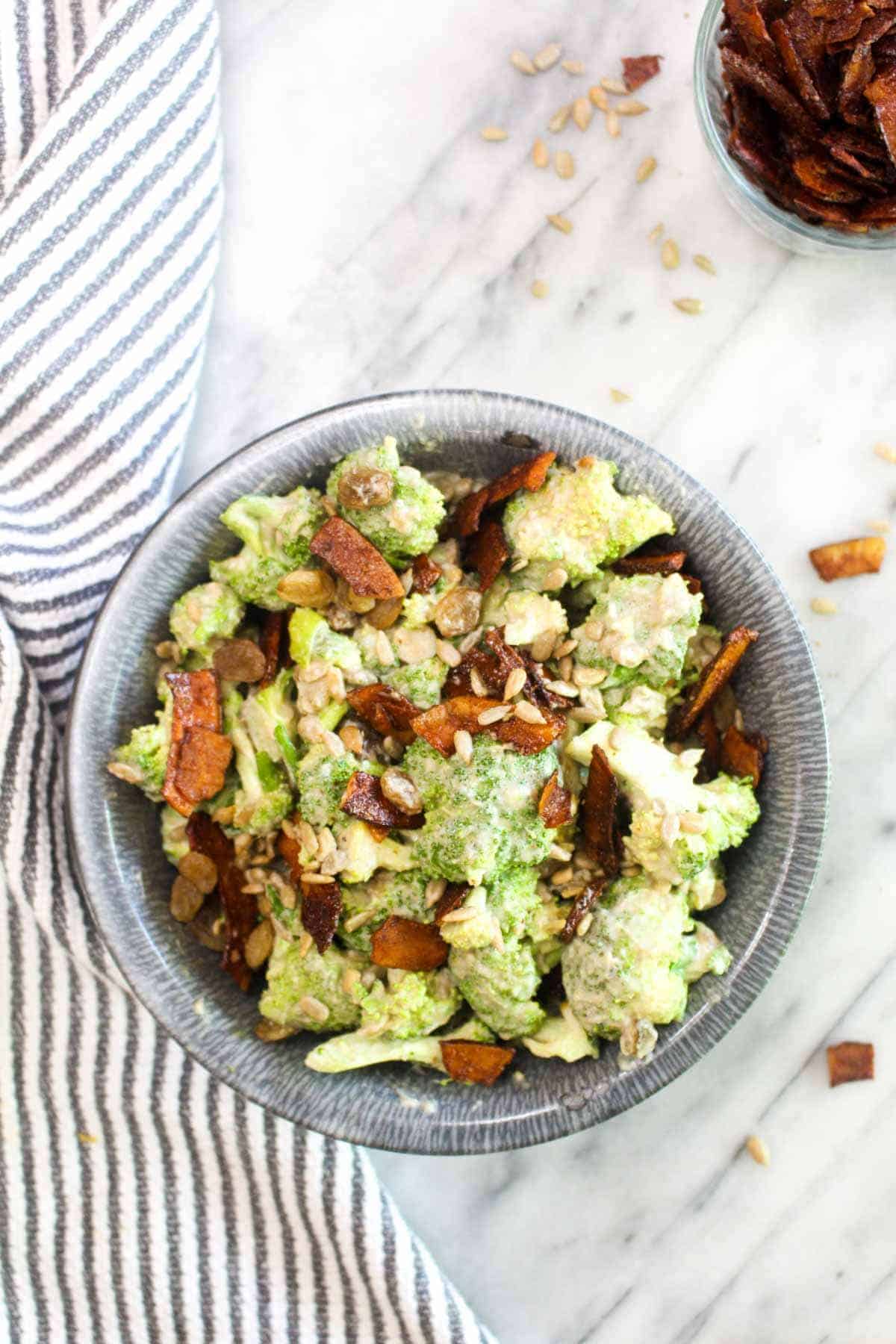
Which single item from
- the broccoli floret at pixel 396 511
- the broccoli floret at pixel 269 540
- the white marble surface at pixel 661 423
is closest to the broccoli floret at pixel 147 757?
the broccoli floret at pixel 269 540

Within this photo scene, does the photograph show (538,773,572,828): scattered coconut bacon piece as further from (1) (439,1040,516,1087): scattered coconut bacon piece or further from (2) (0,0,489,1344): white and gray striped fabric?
(2) (0,0,489,1344): white and gray striped fabric

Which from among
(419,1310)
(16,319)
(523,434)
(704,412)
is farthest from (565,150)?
(419,1310)

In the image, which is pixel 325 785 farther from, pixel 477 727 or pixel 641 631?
pixel 641 631

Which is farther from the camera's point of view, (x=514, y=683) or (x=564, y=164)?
(x=564, y=164)

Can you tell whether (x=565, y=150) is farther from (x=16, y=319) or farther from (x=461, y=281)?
(x=16, y=319)

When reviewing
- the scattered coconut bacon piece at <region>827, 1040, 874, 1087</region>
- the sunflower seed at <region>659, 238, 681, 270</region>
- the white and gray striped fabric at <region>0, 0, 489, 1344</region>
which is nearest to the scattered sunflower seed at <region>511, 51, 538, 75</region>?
the sunflower seed at <region>659, 238, 681, 270</region>

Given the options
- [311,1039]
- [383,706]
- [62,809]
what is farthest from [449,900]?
[62,809]
